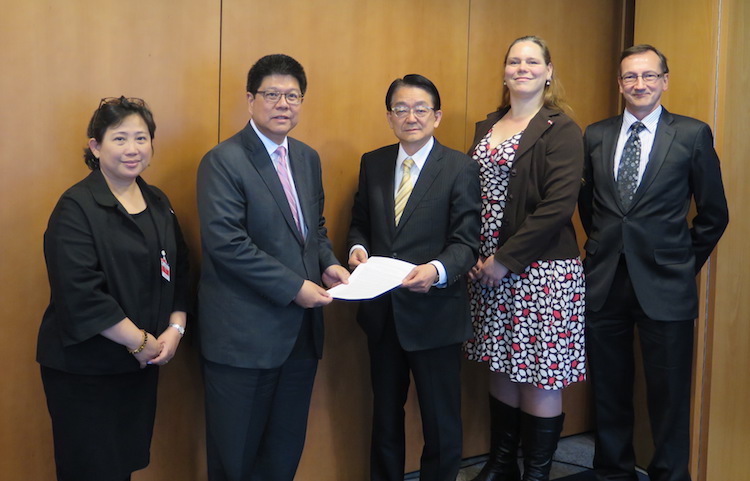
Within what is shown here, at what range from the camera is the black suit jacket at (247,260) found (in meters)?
2.08

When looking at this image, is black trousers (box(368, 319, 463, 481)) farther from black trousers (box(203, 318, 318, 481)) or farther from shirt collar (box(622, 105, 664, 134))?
shirt collar (box(622, 105, 664, 134))

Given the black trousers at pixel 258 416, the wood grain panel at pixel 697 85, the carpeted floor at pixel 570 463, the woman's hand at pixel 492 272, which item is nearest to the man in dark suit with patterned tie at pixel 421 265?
the woman's hand at pixel 492 272

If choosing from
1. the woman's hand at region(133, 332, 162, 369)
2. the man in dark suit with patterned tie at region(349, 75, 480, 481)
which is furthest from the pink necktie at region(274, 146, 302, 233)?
the woman's hand at region(133, 332, 162, 369)

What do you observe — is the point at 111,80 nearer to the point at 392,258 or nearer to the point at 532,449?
the point at 392,258

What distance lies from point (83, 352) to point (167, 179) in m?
0.75

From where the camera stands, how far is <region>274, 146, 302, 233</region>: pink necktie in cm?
227

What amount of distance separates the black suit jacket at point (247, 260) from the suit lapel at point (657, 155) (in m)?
1.41

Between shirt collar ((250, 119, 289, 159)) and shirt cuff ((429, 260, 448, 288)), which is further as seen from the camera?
shirt cuff ((429, 260, 448, 288))

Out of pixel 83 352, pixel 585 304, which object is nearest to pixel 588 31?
pixel 585 304

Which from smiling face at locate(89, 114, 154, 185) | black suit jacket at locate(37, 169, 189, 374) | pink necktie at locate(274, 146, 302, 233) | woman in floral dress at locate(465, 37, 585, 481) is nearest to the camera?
black suit jacket at locate(37, 169, 189, 374)

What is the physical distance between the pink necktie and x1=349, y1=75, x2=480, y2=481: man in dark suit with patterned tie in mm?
354

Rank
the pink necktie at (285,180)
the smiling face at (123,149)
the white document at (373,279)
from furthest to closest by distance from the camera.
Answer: the pink necktie at (285,180) → the white document at (373,279) → the smiling face at (123,149)

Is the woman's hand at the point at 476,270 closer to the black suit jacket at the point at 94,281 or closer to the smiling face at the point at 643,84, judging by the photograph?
the smiling face at the point at 643,84

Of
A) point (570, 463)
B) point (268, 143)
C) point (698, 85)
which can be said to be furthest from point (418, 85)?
point (570, 463)
